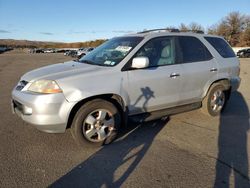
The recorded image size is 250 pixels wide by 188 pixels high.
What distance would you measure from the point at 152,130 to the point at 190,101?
1026 millimetres

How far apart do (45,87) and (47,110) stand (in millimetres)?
350

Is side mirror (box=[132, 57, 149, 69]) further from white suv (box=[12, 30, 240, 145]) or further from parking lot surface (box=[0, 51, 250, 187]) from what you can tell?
parking lot surface (box=[0, 51, 250, 187])

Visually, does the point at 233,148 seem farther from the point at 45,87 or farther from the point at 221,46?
the point at 45,87

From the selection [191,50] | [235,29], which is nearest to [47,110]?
[191,50]

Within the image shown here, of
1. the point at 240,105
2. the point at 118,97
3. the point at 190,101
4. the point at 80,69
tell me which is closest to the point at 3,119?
the point at 80,69

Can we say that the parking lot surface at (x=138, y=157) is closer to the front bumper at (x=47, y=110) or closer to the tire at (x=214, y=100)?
the tire at (x=214, y=100)

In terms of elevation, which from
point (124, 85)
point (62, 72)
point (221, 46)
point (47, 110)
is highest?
point (221, 46)

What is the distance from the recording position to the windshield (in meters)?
4.67

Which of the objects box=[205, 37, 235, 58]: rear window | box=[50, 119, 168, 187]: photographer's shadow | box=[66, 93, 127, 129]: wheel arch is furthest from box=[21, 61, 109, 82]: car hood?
box=[205, 37, 235, 58]: rear window

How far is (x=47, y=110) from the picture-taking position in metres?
3.92

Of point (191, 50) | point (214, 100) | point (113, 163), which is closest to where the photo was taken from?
point (113, 163)

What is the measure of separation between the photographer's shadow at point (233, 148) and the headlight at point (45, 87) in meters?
2.51

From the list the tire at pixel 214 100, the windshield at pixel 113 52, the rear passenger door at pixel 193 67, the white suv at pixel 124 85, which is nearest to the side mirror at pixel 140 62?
the white suv at pixel 124 85

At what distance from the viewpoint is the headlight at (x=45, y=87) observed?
13.0ft
